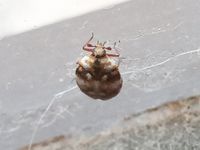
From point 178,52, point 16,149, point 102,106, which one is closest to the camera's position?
point 16,149

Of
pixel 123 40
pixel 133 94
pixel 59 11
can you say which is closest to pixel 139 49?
pixel 123 40

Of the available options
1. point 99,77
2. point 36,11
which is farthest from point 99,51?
point 36,11

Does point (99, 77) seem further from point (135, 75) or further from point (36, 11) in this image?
point (36, 11)

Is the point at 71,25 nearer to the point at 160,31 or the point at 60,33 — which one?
the point at 60,33

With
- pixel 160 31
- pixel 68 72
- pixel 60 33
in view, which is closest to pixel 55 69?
pixel 68 72

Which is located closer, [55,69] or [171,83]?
[171,83]

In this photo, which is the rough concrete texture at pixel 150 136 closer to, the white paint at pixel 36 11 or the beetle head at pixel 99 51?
the beetle head at pixel 99 51

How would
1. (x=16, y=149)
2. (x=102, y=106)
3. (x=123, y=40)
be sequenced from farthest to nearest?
(x=123, y=40) < (x=102, y=106) < (x=16, y=149)
